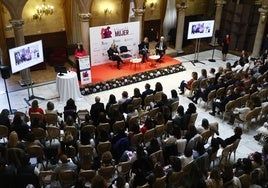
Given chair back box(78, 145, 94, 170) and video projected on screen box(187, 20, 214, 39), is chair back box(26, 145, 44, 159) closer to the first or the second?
chair back box(78, 145, 94, 170)

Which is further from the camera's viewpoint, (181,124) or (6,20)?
(6,20)

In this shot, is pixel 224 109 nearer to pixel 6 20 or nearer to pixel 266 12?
pixel 266 12

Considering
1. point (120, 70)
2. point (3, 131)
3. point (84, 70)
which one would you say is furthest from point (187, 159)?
point (120, 70)

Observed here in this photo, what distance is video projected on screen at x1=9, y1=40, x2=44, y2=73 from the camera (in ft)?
34.8

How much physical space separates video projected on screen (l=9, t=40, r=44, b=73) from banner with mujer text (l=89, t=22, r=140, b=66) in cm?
282

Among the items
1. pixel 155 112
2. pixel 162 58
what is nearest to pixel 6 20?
pixel 162 58

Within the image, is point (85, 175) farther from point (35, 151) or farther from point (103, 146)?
point (35, 151)


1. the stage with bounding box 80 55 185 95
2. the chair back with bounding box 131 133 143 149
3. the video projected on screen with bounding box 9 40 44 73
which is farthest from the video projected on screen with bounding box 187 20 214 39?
the chair back with bounding box 131 133 143 149

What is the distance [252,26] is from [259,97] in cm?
874

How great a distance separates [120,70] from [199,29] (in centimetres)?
456

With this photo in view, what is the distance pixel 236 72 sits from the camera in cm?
1246

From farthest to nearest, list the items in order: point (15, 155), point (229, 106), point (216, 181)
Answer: point (229, 106)
point (15, 155)
point (216, 181)

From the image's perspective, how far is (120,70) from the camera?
13.9 m

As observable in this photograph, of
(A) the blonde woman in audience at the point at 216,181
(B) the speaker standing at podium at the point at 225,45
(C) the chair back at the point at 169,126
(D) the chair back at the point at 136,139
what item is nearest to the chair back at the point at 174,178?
(A) the blonde woman in audience at the point at 216,181
